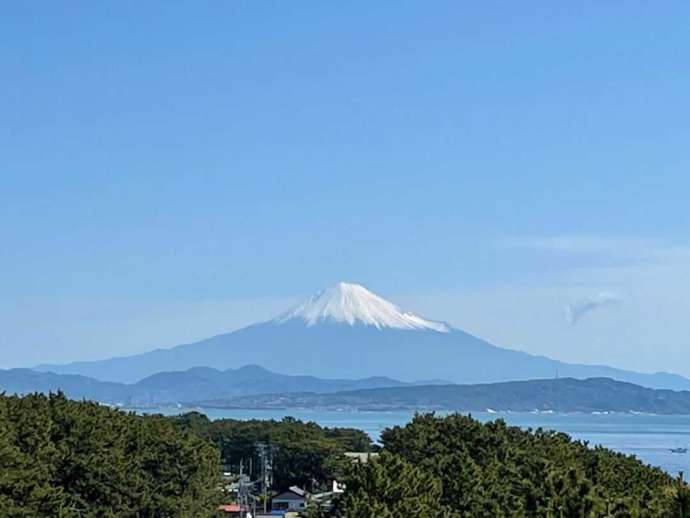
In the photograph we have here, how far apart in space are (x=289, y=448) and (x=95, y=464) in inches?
803

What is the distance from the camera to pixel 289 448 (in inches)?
2068

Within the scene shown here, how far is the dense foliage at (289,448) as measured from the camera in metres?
51.7

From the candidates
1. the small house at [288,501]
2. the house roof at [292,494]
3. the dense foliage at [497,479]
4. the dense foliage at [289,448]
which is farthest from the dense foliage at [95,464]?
the dense foliage at [289,448]

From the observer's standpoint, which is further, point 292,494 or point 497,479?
point 292,494

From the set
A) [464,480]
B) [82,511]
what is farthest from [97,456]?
[464,480]

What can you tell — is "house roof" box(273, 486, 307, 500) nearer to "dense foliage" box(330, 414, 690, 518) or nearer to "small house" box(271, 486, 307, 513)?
"small house" box(271, 486, 307, 513)

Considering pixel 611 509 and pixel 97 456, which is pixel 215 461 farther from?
pixel 611 509

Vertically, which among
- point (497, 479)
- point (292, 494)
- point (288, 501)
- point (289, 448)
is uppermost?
point (289, 448)

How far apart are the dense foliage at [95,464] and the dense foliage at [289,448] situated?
10.7m

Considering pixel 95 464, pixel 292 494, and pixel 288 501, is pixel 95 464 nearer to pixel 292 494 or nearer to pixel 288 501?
pixel 288 501

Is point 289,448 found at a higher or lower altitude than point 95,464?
higher

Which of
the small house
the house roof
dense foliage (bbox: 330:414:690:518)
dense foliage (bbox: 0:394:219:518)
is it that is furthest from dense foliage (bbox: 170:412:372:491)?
dense foliage (bbox: 0:394:219:518)

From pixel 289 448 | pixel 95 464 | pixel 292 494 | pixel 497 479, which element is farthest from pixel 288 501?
pixel 497 479

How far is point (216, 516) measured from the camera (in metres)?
36.8
